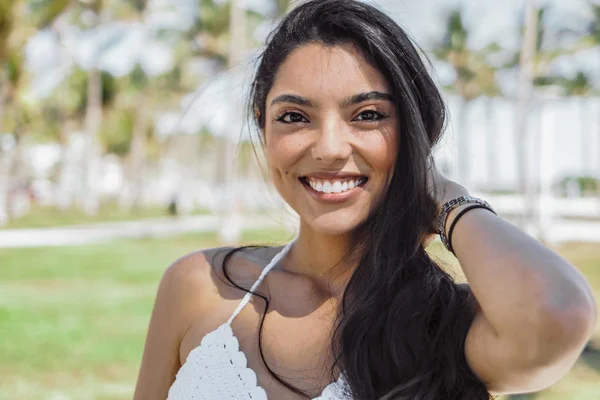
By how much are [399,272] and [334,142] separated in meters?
0.33

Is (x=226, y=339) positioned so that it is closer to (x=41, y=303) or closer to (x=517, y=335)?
(x=517, y=335)

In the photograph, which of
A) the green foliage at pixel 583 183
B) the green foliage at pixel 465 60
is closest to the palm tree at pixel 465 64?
the green foliage at pixel 465 60

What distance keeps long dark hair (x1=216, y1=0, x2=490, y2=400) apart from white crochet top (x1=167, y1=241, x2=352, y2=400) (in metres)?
0.06

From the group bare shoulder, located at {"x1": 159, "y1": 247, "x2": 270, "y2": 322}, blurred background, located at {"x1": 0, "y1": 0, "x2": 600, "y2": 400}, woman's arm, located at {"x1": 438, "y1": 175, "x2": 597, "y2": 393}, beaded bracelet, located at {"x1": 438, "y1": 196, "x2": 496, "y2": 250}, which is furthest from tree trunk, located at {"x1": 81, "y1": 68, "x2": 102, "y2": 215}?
woman's arm, located at {"x1": 438, "y1": 175, "x2": 597, "y2": 393}

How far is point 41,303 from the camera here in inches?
402

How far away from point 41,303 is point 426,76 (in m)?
9.50

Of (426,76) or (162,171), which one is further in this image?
(162,171)

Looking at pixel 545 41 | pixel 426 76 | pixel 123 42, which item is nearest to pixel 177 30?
pixel 123 42

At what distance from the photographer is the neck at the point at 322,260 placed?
187 centimetres

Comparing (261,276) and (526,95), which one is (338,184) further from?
(526,95)

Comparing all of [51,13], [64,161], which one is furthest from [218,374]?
[64,161]

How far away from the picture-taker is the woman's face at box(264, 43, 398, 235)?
164 cm

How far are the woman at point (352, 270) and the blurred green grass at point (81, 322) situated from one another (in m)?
0.24

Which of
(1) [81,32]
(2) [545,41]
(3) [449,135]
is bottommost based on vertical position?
(3) [449,135]
